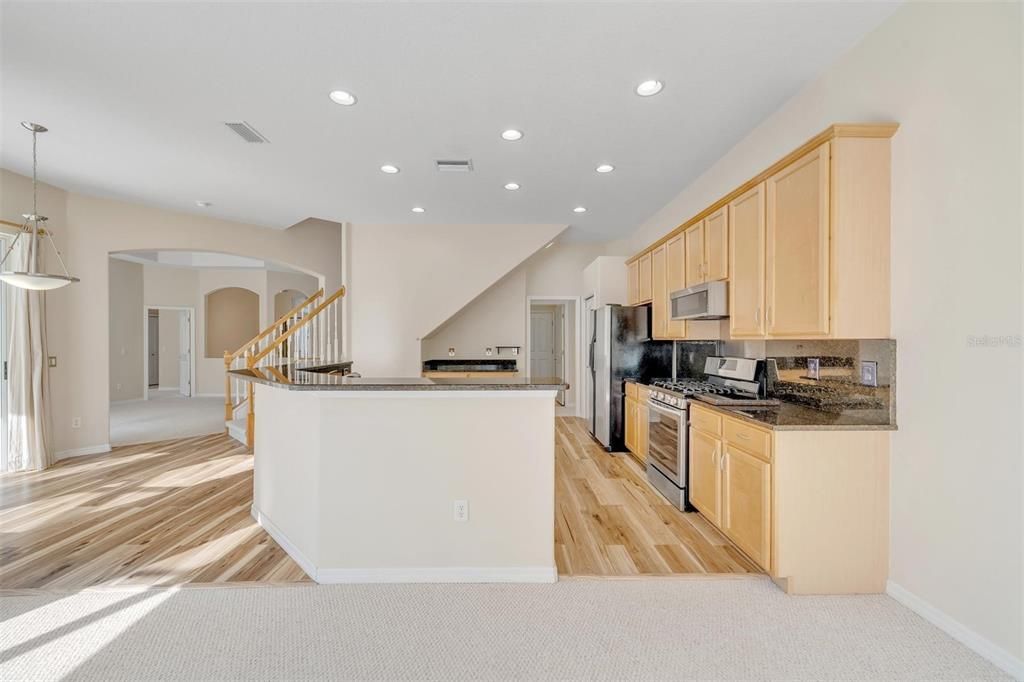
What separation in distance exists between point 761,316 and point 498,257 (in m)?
3.55

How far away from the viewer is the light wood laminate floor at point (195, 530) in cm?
241

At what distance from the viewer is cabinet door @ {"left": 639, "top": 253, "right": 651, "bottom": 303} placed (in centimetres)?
469

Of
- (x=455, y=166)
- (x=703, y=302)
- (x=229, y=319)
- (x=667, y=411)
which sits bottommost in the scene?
(x=667, y=411)

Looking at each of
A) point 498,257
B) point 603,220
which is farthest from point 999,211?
point 498,257

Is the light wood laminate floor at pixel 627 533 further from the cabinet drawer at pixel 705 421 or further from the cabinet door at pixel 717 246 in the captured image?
the cabinet door at pixel 717 246

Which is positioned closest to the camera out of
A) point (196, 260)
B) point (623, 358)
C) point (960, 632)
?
point (960, 632)

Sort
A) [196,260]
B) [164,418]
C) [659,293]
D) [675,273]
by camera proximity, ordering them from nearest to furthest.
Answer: [675,273]
[659,293]
[164,418]
[196,260]

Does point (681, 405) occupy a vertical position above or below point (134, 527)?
above

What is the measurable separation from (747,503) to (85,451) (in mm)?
6285

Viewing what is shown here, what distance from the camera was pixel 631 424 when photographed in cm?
474

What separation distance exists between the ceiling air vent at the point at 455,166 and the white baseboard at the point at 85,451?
15.7 feet

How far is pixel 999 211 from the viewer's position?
1.71 meters

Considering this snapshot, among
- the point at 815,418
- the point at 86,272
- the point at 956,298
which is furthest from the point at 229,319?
the point at 956,298

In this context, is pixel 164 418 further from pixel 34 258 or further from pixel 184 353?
pixel 184 353
